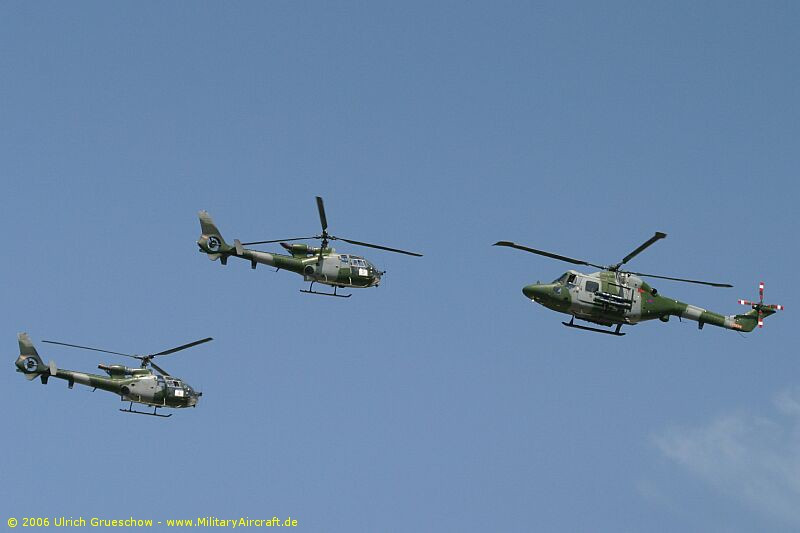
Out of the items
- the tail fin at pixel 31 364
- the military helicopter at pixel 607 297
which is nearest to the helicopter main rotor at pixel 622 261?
the military helicopter at pixel 607 297

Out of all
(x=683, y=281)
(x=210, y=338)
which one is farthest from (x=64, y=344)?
(x=683, y=281)

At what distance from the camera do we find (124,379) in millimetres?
70438

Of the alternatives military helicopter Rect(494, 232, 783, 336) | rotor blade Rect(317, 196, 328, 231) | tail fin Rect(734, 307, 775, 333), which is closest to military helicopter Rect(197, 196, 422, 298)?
rotor blade Rect(317, 196, 328, 231)

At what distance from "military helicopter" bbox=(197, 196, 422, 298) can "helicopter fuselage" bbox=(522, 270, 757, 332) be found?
9.34 metres

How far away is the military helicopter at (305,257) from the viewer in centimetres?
6638

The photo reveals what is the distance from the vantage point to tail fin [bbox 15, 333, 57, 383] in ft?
229

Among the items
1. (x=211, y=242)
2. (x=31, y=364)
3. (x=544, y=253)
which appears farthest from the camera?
(x=31, y=364)

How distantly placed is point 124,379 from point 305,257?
1188cm

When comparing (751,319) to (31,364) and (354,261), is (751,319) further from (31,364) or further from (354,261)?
(31,364)

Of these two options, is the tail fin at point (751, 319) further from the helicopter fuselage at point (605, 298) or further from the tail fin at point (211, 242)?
the tail fin at point (211, 242)

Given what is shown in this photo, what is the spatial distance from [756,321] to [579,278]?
1058 cm

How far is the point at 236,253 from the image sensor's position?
66.5 metres

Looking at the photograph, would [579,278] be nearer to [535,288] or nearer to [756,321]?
[535,288]

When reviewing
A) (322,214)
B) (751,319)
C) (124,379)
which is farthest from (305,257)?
(751,319)
